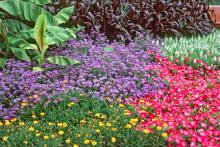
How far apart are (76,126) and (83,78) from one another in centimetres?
133

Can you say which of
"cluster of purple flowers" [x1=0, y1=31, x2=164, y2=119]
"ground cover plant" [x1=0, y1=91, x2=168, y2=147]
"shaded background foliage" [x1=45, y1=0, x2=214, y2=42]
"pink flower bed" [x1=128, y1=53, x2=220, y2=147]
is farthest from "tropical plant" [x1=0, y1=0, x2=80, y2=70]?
"pink flower bed" [x1=128, y1=53, x2=220, y2=147]

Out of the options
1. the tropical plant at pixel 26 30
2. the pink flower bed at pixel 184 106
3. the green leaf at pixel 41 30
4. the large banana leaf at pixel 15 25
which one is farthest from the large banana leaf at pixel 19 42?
the pink flower bed at pixel 184 106

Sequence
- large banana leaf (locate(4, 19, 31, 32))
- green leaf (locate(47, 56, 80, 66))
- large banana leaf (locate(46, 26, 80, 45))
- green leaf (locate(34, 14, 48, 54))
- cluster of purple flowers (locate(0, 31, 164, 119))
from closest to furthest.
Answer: cluster of purple flowers (locate(0, 31, 164, 119)) < green leaf (locate(34, 14, 48, 54)) < green leaf (locate(47, 56, 80, 66)) < large banana leaf (locate(46, 26, 80, 45)) < large banana leaf (locate(4, 19, 31, 32))

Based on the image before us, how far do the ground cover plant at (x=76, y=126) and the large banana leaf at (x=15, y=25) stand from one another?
199 cm

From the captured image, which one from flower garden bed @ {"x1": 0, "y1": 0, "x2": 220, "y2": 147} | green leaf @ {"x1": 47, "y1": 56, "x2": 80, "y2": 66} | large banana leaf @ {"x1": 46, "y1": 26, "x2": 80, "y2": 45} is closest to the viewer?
flower garden bed @ {"x1": 0, "y1": 0, "x2": 220, "y2": 147}

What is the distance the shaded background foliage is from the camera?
340 inches

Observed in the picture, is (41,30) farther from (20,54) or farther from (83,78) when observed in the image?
(83,78)

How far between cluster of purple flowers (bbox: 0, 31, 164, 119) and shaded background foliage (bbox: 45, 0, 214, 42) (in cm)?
→ 117

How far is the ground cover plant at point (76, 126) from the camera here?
461cm

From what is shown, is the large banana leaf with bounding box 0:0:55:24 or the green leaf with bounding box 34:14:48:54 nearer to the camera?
the green leaf with bounding box 34:14:48:54

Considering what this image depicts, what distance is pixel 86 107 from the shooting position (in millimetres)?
5449

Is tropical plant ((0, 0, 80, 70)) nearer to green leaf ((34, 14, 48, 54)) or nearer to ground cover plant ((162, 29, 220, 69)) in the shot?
green leaf ((34, 14, 48, 54))

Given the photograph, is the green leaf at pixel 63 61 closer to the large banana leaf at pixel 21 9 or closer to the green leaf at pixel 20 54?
the green leaf at pixel 20 54

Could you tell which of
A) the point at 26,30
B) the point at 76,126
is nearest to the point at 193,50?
the point at 26,30
